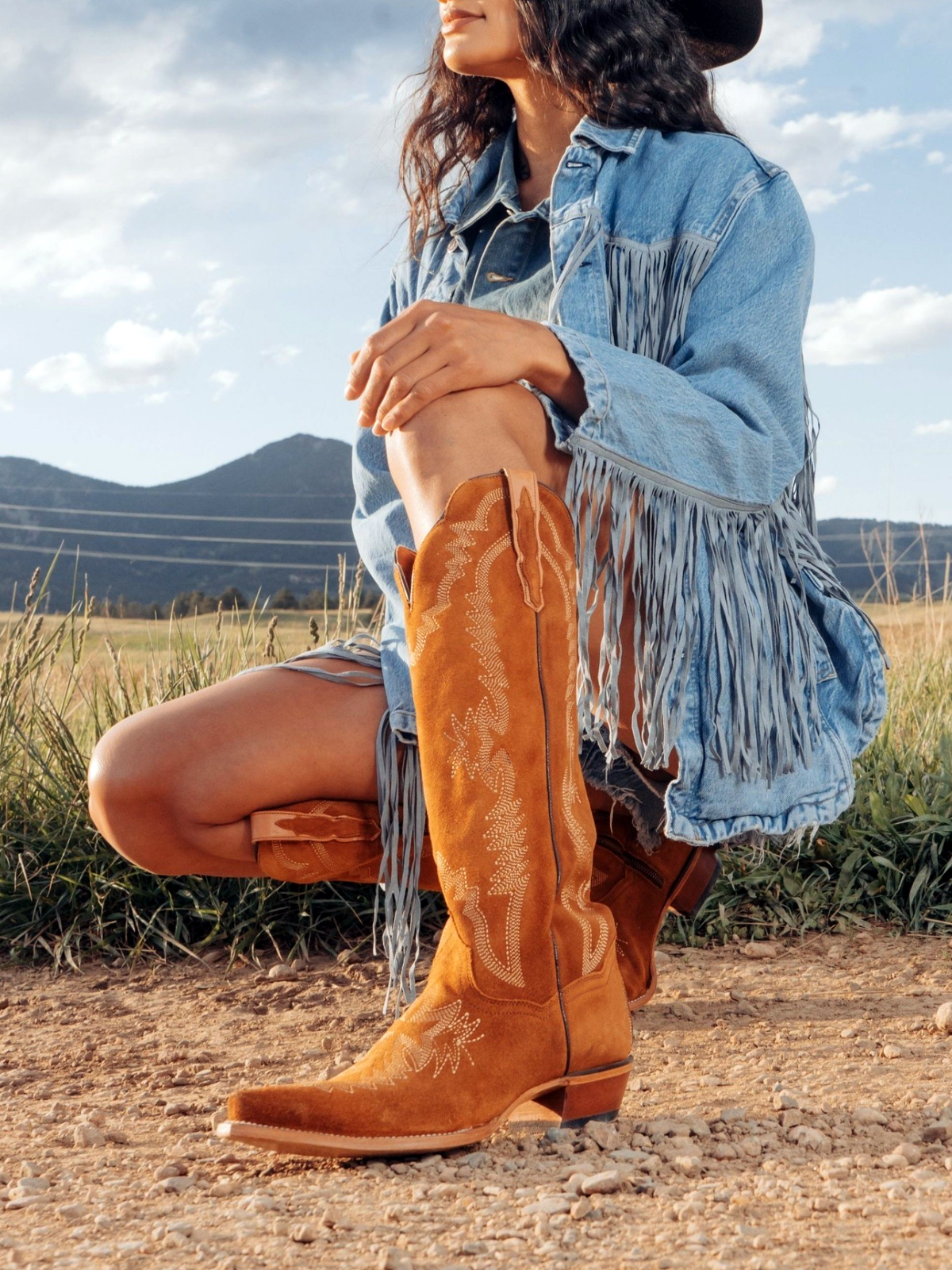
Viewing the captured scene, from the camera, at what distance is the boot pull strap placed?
53.1 inches

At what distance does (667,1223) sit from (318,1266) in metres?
0.33

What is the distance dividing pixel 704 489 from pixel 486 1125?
2.86 feet

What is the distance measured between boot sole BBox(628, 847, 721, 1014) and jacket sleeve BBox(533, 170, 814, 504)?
2.10 ft

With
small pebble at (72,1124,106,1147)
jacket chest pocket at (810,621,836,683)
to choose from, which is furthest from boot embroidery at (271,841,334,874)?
jacket chest pocket at (810,621,836,683)

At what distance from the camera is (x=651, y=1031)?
1.90 m

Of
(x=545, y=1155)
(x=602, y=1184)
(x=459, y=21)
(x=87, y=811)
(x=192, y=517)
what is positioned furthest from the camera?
(x=192, y=517)

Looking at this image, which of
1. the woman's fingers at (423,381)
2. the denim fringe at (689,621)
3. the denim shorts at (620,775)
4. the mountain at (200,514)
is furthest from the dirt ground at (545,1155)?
the mountain at (200,514)

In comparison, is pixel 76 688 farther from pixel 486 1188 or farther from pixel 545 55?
pixel 486 1188

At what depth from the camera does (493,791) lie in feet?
4.36

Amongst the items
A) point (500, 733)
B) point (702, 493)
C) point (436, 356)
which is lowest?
point (500, 733)

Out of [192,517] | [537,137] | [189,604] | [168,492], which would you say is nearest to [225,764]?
[537,137]

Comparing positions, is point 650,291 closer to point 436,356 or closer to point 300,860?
point 436,356

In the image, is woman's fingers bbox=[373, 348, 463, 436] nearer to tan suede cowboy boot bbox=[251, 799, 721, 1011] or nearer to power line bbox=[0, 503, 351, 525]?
tan suede cowboy boot bbox=[251, 799, 721, 1011]

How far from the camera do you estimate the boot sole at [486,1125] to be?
1.26 m
